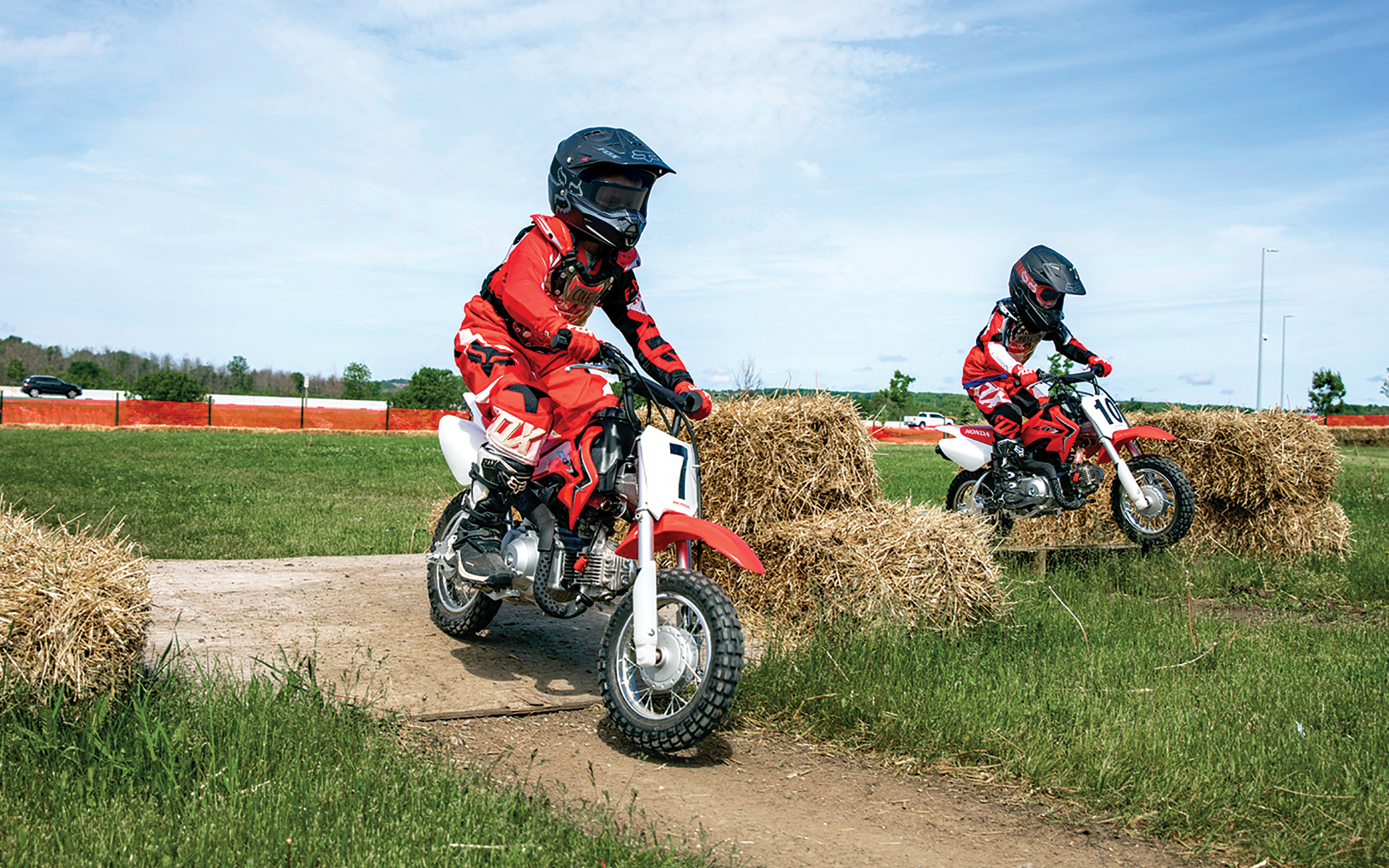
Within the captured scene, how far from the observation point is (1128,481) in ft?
26.9

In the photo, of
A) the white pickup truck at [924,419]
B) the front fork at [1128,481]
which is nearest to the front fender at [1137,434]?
the front fork at [1128,481]

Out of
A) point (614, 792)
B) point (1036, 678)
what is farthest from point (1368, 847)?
point (614, 792)

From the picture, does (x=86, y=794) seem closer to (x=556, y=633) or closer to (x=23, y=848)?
(x=23, y=848)

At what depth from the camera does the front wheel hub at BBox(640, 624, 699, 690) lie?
3.79 metres

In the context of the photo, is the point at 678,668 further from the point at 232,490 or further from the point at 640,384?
the point at 232,490

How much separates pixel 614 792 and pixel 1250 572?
671 centimetres

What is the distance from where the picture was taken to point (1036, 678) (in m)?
4.71

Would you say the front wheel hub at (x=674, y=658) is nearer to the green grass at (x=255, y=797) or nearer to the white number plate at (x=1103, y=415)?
the green grass at (x=255, y=797)

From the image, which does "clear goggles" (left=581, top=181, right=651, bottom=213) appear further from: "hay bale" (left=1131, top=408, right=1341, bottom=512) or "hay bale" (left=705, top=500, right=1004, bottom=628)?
"hay bale" (left=1131, top=408, right=1341, bottom=512)

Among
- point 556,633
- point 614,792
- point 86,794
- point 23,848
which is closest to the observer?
point 23,848

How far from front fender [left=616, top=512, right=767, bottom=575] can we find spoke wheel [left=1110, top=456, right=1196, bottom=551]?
5.55 meters

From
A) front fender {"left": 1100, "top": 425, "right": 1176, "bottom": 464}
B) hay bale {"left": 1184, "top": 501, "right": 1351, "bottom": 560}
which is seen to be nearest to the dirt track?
front fender {"left": 1100, "top": 425, "right": 1176, "bottom": 464}

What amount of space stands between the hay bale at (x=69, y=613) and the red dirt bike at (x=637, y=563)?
1538mm

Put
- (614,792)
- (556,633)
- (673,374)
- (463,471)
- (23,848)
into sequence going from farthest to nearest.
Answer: (556,633) < (463,471) < (673,374) < (614,792) < (23,848)
